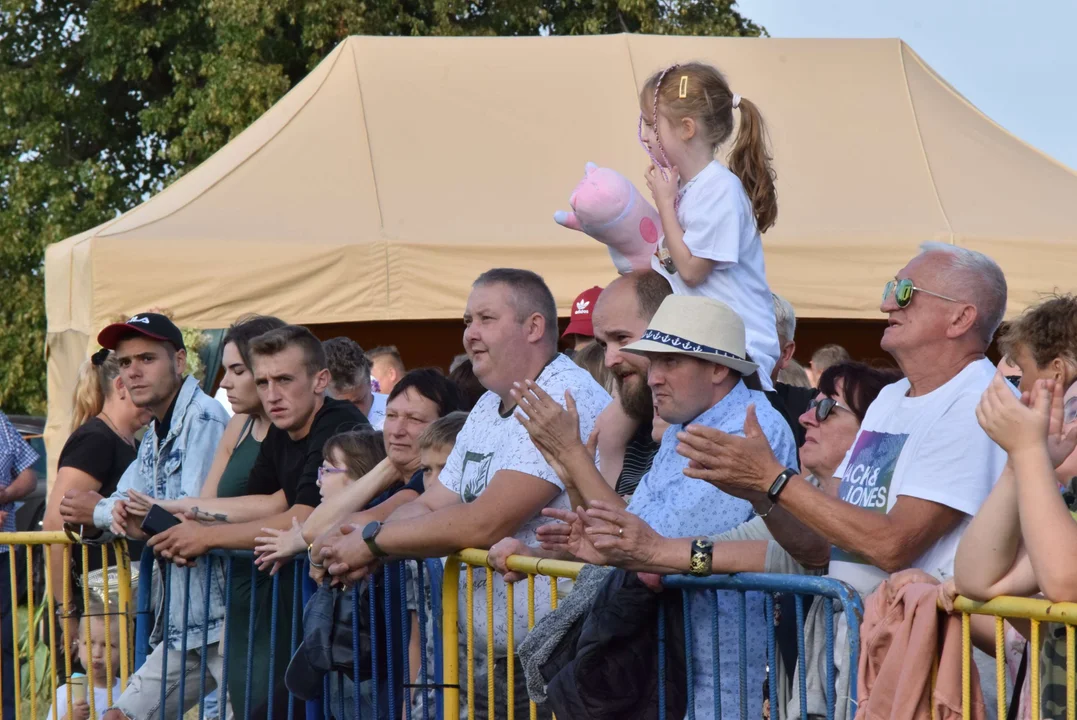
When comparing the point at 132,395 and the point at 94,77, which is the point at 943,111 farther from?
the point at 94,77

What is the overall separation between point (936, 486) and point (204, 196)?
25.4 ft

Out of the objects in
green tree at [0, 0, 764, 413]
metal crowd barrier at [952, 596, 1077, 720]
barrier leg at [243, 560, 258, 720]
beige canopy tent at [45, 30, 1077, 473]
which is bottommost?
barrier leg at [243, 560, 258, 720]

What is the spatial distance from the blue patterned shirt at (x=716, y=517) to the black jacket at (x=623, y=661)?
0.06 meters

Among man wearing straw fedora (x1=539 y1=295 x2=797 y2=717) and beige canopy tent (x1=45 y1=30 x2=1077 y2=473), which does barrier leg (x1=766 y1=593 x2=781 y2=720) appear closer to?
man wearing straw fedora (x1=539 y1=295 x2=797 y2=717)

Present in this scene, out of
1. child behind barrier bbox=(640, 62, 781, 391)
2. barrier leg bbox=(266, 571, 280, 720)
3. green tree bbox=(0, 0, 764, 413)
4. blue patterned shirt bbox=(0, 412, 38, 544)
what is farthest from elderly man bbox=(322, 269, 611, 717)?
green tree bbox=(0, 0, 764, 413)

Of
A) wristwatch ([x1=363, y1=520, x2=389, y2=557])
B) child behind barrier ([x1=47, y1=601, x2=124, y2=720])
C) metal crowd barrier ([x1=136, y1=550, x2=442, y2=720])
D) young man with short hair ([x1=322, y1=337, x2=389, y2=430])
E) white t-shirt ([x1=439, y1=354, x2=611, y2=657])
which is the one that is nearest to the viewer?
white t-shirt ([x1=439, y1=354, x2=611, y2=657])

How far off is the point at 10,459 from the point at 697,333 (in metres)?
5.38

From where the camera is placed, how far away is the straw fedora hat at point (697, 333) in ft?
11.7

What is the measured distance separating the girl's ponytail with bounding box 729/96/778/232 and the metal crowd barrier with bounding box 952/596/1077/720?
6.56 feet

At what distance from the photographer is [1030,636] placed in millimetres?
2703

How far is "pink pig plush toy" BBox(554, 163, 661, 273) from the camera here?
462 centimetres

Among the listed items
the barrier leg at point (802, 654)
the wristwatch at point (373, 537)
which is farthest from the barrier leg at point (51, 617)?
the barrier leg at point (802, 654)

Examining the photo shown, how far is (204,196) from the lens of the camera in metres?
10.0

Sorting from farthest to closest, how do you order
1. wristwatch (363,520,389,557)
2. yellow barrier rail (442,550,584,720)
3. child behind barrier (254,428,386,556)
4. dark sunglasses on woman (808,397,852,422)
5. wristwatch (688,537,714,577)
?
child behind barrier (254,428,386,556) → wristwatch (363,520,389,557) → dark sunglasses on woman (808,397,852,422) → yellow barrier rail (442,550,584,720) → wristwatch (688,537,714,577)
